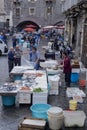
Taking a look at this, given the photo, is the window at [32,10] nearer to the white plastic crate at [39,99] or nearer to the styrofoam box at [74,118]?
the white plastic crate at [39,99]

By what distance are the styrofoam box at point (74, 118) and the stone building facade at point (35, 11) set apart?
178ft

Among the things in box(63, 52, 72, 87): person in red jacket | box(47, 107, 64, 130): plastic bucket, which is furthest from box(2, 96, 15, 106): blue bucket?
box(63, 52, 72, 87): person in red jacket

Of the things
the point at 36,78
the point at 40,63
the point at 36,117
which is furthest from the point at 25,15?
the point at 36,117

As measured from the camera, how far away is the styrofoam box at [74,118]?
10648 millimetres

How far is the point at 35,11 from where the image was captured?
211 feet

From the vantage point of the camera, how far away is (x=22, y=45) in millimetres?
37219

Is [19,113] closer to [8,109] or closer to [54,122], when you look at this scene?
[8,109]

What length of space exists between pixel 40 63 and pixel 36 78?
4.29 m

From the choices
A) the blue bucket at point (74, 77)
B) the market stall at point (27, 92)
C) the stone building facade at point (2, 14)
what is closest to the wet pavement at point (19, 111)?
the market stall at point (27, 92)

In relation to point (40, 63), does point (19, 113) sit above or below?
below

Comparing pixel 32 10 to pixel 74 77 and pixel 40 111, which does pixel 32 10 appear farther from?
pixel 40 111

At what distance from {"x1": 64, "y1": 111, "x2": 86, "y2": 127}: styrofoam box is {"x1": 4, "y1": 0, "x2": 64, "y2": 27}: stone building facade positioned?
5412cm

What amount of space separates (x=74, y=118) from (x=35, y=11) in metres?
55.1

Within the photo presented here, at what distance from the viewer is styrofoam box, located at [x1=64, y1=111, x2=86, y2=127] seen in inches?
419
